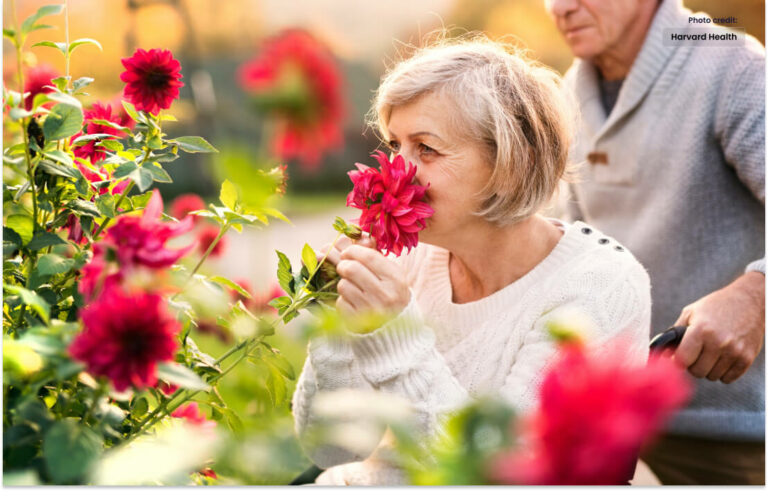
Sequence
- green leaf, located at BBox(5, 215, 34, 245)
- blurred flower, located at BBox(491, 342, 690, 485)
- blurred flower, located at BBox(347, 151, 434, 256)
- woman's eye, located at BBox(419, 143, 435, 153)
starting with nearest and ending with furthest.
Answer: blurred flower, located at BBox(491, 342, 690, 485) → green leaf, located at BBox(5, 215, 34, 245) → blurred flower, located at BBox(347, 151, 434, 256) → woman's eye, located at BBox(419, 143, 435, 153)

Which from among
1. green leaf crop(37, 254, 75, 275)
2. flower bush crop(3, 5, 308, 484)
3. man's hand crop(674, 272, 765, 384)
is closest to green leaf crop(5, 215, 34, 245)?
flower bush crop(3, 5, 308, 484)

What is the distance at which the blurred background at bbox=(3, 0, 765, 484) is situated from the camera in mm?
571

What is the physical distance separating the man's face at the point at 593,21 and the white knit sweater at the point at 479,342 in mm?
594

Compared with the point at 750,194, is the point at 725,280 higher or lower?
lower

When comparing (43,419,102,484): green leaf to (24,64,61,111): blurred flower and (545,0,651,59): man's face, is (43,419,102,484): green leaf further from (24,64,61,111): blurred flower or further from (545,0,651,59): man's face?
(545,0,651,59): man's face

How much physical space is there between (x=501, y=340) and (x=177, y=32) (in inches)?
93.9

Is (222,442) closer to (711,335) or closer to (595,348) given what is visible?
(595,348)

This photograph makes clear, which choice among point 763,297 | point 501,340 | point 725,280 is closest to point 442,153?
point 501,340

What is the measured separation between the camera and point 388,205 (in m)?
1.12

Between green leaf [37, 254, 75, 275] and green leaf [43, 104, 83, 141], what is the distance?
14 cm

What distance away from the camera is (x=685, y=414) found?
1.89 metres

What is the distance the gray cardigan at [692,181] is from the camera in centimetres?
174

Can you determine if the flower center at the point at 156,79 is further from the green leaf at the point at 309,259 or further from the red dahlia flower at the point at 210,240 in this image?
the red dahlia flower at the point at 210,240

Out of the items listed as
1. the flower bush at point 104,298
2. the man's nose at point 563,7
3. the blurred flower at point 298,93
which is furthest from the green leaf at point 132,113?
the man's nose at point 563,7
